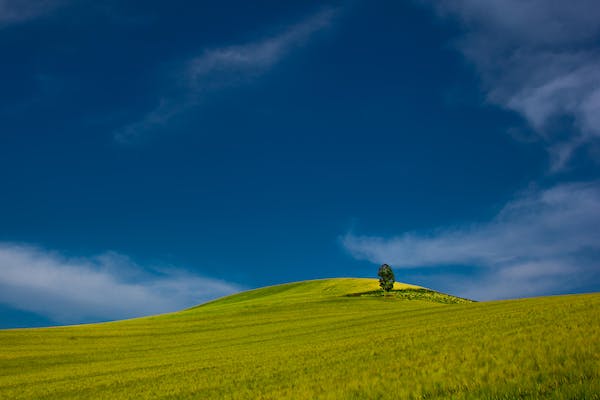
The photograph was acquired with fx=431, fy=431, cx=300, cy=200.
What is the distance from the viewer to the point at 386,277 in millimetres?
87312

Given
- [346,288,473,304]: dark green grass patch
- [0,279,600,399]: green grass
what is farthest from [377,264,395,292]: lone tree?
[0,279,600,399]: green grass

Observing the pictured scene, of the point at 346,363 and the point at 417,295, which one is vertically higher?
the point at 417,295

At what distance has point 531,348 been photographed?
10.3 meters

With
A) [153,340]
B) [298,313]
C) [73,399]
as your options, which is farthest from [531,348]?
[298,313]

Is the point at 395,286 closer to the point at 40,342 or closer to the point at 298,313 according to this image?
the point at 298,313

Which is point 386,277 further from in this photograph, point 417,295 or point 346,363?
point 346,363

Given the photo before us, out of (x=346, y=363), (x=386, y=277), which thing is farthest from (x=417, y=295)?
(x=346, y=363)

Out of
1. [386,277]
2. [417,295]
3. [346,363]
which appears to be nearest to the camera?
[346,363]

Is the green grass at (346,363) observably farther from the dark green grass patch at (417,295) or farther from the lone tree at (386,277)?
the lone tree at (386,277)

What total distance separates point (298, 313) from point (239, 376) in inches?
1701

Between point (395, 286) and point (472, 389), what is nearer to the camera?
point (472, 389)

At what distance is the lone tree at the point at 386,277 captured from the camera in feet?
285

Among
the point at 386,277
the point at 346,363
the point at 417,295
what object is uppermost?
the point at 386,277

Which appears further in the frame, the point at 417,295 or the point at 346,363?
the point at 417,295
